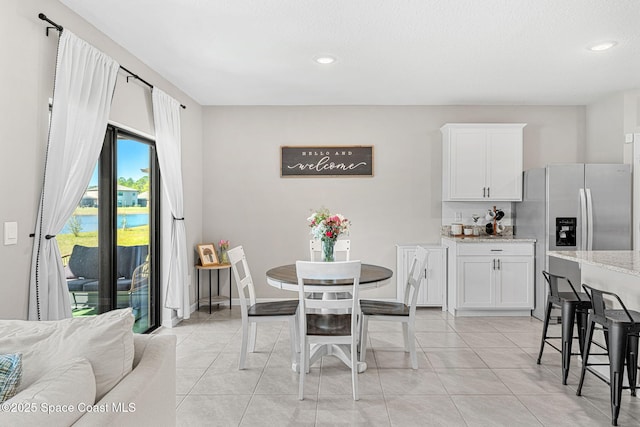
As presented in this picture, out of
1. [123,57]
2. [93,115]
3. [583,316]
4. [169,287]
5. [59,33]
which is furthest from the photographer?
[169,287]

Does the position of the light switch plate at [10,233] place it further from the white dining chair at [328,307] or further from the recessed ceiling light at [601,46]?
the recessed ceiling light at [601,46]

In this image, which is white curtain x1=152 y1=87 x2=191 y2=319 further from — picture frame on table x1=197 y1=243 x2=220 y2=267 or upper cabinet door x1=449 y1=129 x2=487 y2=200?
upper cabinet door x1=449 y1=129 x2=487 y2=200

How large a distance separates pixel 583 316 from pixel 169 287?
12.7ft

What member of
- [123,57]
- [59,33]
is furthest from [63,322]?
[123,57]

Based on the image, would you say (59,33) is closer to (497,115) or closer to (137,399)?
(137,399)

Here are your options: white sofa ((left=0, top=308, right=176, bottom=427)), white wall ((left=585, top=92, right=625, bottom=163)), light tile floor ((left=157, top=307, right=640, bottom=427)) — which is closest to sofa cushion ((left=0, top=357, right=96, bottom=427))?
white sofa ((left=0, top=308, right=176, bottom=427))

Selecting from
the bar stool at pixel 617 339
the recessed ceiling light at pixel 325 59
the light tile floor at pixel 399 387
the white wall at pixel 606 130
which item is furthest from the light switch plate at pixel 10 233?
the white wall at pixel 606 130

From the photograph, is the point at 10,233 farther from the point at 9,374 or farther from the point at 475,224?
the point at 475,224

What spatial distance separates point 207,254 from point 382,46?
11.0 feet

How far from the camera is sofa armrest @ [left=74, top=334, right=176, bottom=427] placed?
A: 1.34 meters

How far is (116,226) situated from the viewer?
369 centimetres

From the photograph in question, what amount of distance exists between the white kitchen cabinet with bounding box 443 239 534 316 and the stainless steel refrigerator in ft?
1.13

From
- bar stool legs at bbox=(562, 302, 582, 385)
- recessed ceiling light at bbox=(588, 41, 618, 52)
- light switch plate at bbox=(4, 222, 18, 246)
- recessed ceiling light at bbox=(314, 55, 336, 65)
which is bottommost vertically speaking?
bar stool legs at bbox=(562, 302, 582, 385)

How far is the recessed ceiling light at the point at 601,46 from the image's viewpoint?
3.47m
